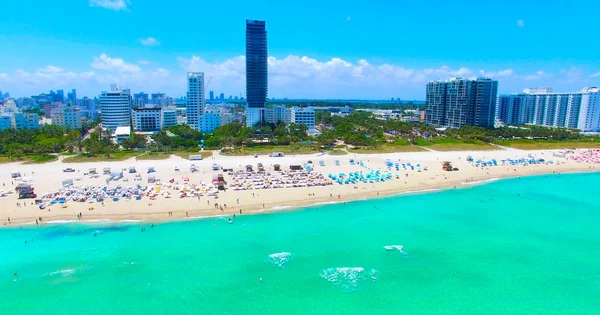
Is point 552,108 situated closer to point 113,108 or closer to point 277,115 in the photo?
point 277,115

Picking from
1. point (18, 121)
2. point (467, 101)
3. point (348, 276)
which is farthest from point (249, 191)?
point (18, 121)

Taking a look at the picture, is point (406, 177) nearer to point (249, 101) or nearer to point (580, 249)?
point (580, 249)

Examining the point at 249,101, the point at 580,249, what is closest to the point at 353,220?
the point at 580,249

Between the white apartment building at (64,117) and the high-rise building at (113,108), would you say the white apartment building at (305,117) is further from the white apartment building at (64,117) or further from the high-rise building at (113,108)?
the white apartment building at (64,117)

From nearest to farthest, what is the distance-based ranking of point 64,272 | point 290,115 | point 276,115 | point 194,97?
point 64,272, point 194,97, point 276,115, point 290,115

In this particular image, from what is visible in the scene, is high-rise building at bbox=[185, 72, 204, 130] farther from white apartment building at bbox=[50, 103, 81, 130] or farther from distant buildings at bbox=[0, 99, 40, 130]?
distant buildings at bbox=[0, 99, 40, 130]

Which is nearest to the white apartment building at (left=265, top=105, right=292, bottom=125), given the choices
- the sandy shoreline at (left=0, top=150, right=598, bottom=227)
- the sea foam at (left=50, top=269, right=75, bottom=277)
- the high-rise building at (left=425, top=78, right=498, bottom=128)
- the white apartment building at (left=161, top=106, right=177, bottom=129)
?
the white apartment building at (left=161, top=106, right=177, bottom=129)

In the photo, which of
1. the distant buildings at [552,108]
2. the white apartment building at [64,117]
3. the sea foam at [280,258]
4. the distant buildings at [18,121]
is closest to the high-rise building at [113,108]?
the white apartment building at [64,117]
